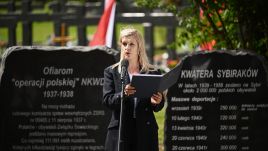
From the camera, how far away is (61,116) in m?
9.53

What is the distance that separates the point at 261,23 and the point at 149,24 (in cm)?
1113

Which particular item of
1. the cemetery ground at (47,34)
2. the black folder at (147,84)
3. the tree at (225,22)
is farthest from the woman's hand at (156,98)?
the cemetery ground at (47,34)

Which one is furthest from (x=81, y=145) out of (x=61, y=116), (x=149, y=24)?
(x=149, y=24)

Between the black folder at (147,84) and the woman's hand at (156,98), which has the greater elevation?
the black folder at (147,84)

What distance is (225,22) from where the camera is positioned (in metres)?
10.8

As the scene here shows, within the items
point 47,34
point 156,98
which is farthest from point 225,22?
point 47,34

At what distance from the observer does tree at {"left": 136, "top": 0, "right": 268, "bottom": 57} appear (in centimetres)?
1033

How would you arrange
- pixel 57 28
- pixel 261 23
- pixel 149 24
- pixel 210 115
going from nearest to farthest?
pixel 210 115
pixel 261 23
pixel 149 24
pixel 57 28

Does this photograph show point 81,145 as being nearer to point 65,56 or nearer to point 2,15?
point 65,56

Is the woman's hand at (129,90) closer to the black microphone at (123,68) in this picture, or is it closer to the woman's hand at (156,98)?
the black microphone at (123,68)

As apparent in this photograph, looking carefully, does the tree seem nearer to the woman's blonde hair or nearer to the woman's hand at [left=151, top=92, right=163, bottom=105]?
the woman's blonde hair

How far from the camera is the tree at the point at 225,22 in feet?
33.9

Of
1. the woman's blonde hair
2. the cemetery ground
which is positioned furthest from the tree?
the cemetery ground

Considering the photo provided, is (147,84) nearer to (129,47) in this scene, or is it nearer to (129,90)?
(129,90)
